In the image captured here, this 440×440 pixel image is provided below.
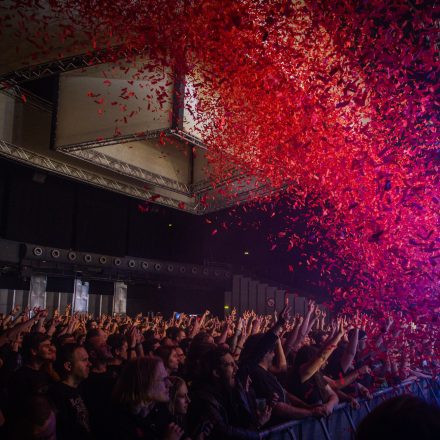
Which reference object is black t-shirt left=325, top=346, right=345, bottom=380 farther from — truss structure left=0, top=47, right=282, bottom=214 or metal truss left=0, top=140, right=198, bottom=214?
metal truss left=0, top=140, right=198, bottom=214

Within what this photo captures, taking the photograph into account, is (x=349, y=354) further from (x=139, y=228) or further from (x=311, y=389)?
(x=139, y=228)

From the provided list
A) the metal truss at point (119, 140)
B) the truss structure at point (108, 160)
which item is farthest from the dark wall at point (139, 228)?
the metal truss at point (119, 140)

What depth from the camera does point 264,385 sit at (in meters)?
4.03

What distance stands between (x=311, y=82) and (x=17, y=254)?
9.36 metres

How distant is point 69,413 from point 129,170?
887 cm

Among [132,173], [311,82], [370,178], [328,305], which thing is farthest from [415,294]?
[328,305]

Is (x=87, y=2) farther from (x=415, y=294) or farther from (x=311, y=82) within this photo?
(x=415, y=294)

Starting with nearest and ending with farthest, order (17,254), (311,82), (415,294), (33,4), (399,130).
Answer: (33,4)
(311,82)
(399,130)
(415,294)
(17,254)

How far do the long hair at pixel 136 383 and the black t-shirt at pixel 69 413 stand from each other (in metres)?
0.45

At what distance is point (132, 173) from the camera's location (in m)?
11.8

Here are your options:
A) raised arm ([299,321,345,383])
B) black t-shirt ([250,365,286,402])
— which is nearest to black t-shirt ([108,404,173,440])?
black t-shirt ([250,365,286,402])

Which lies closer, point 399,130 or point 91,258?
point 399,130

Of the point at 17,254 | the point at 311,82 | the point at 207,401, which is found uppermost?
the point at 311,82

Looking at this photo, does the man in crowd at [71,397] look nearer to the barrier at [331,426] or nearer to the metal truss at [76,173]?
the barrier at [331,426]
